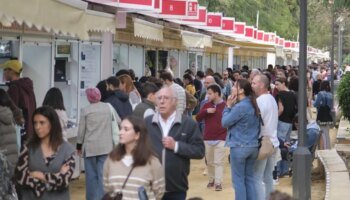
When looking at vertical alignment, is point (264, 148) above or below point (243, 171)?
above

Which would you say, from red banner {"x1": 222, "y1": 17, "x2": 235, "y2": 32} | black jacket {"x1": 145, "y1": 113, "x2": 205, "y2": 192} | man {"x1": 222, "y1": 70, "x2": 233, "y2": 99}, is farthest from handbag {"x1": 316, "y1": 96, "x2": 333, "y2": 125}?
red banner {"x1": 222, "y1": 17, "x2": 235, "y2": 32}

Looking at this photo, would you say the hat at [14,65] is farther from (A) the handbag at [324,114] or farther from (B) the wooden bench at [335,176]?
(A) the handbag at [324,114]

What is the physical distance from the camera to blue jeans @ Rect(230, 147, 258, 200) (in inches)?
394

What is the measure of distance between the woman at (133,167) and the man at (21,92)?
425 centimetres

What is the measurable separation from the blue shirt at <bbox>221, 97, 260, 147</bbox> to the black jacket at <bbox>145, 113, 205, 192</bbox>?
245cm

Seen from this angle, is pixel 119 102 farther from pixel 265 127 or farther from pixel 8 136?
pixel 8 136

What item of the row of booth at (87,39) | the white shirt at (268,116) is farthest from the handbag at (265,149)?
the row of booth at (87,39)

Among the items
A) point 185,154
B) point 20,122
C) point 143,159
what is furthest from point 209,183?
point 143,159

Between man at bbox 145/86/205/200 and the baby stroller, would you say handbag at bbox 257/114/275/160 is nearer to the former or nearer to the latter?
man at bbox 145/86/205/200

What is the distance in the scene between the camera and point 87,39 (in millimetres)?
10266

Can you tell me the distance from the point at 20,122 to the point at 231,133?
Answer: 253 cm

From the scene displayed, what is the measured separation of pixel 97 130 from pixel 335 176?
13.3 feet

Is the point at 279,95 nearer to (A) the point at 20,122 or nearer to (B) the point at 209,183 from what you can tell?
(B) the point at 209,183

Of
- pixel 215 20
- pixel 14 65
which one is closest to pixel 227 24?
pixel 215 20
